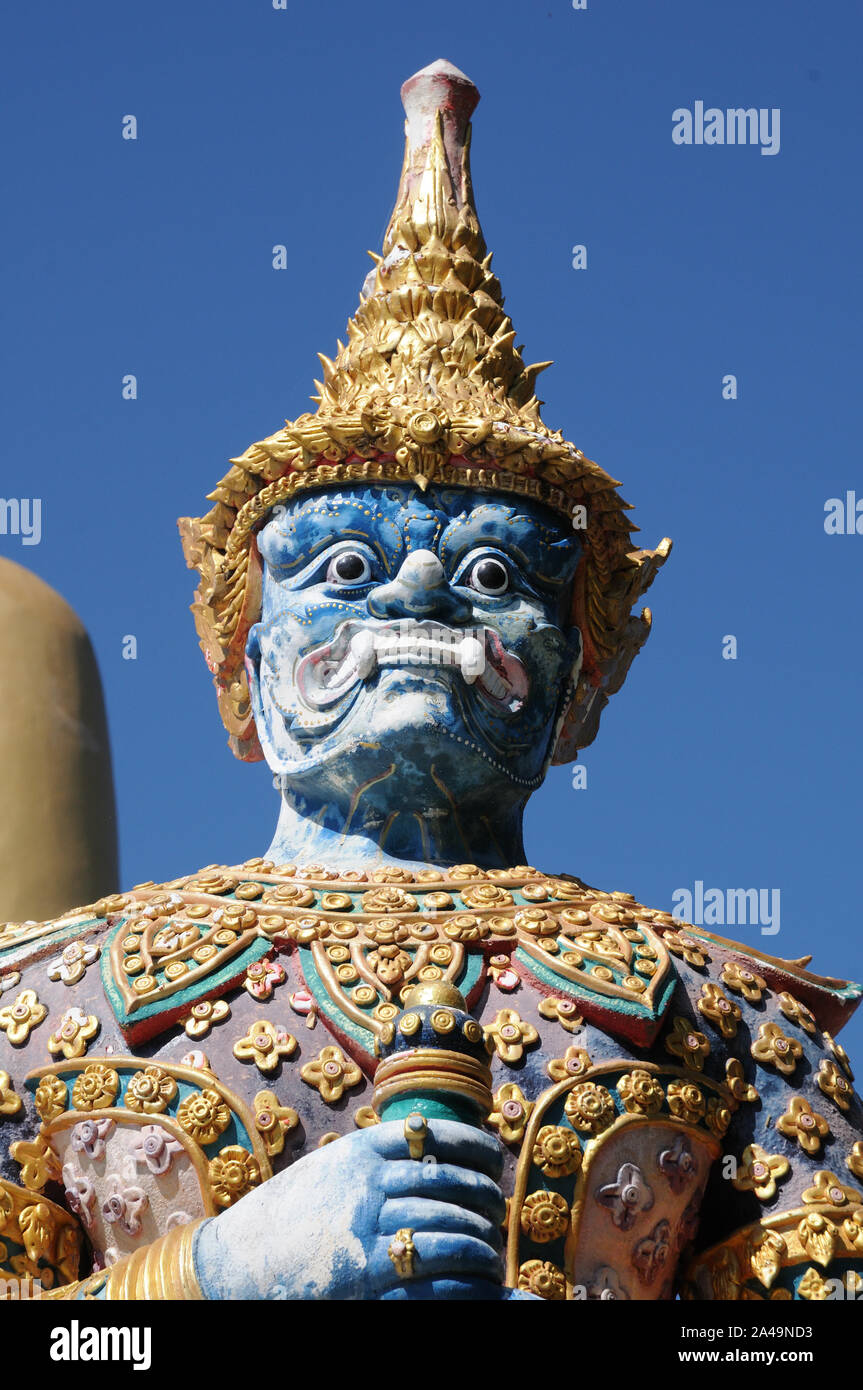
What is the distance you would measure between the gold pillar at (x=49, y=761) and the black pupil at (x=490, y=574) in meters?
6.93

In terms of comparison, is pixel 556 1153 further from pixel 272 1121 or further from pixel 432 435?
pixel 432 435

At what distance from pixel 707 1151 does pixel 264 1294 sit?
1.93m

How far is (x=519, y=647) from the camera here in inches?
426

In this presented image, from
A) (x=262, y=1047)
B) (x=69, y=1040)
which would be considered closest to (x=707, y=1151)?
(x=262, y=1047)

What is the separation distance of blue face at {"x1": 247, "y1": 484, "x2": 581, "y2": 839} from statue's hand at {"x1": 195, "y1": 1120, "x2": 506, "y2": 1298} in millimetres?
2212

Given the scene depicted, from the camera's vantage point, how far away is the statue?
346 inches

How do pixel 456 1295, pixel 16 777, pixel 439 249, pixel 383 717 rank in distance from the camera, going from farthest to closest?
1. pixel 16 777
2. pixel 439 249
3. pixel 383 717
4. pixel 456 1295

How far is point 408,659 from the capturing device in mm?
10602

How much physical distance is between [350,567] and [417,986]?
235 cm

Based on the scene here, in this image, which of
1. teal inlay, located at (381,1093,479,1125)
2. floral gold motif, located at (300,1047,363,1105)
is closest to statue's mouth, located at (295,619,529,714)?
floral gold motif, located at (300,1047,363,1105)

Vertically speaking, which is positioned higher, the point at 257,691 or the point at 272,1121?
the point at 257,691

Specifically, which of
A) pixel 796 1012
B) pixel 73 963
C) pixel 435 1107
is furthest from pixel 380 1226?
pixel 796 1012

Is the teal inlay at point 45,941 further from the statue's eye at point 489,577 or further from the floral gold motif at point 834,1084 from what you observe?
the floral gold motif at point 834,1084
